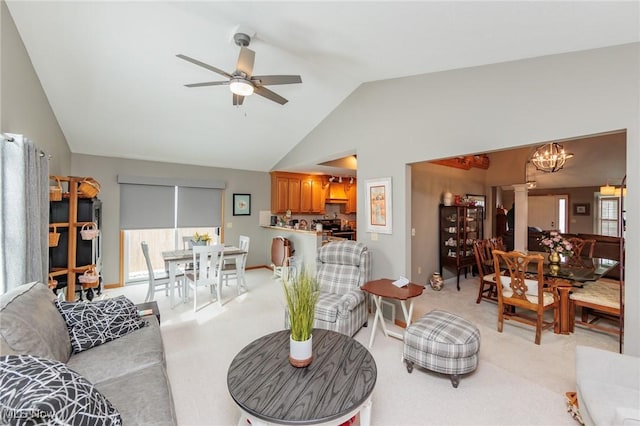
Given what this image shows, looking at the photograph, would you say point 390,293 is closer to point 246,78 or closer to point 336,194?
point 246,78

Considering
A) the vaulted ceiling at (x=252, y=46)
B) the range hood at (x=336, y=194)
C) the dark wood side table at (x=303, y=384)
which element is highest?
the vaulted ceiling at (x=252, y=46)

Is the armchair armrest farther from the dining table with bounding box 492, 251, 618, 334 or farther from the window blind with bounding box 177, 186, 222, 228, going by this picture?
the window blind with bounding box 177, 186, 222, 228

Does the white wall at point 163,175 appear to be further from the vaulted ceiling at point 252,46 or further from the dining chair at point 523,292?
the dining chair at point 523,292

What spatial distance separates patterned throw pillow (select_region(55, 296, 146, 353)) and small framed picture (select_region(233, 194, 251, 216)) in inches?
166

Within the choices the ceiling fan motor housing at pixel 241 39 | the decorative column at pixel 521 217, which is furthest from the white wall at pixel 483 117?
the decorative column at pixel 521 217

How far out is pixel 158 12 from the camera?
262 cm

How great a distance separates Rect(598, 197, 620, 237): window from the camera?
25.1ft

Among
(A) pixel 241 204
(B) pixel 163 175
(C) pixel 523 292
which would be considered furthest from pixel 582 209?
(B) pixel 163 175

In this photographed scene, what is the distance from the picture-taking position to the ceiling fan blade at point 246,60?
245cm

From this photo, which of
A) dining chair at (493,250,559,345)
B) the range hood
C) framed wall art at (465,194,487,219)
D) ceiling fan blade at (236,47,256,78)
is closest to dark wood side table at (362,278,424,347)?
dining chair at (493,250,559,345)

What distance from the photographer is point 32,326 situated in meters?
1.61

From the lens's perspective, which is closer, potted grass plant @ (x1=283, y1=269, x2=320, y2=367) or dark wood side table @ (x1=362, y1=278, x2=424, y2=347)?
potted grass plant @ (x1=283, y1=269, x2=320, y2=367)

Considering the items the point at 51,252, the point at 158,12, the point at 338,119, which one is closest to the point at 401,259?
the point at 338,119

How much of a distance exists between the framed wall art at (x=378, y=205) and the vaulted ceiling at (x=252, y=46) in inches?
55.3
